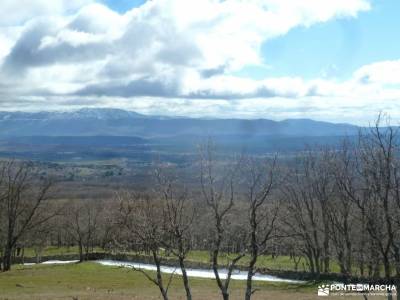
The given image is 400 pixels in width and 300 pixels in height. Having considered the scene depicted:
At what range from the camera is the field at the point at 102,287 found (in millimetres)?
31609

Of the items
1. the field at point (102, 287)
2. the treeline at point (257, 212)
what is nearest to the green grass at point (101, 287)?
the field at point (102, 287)

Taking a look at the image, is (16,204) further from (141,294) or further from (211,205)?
Answer: (211,205)

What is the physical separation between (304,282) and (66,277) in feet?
68.0

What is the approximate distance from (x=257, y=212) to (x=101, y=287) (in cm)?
2165

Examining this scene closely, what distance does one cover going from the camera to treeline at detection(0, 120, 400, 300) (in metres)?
15.2

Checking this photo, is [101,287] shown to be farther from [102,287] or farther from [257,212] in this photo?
[257,212]

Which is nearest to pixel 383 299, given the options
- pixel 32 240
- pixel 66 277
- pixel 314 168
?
pixel 314 168

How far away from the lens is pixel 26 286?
37.6 m

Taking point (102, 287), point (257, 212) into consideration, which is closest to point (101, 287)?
point (102, 287)

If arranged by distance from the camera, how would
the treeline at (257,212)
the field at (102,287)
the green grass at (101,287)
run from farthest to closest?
the green grass at (101,287) < the field at (102,287) < the treeline at (257,212)

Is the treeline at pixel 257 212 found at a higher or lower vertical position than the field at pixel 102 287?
higher

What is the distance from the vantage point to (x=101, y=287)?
38.3m

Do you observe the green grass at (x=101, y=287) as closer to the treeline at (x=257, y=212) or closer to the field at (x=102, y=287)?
the field at (x=102, y=287)

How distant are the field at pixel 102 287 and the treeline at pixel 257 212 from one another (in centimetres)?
199
